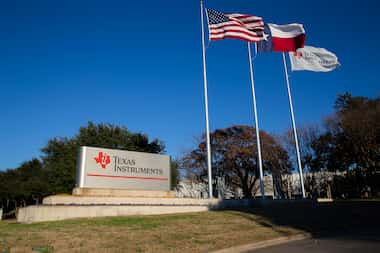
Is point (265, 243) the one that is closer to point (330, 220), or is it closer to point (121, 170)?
point (330, 220)

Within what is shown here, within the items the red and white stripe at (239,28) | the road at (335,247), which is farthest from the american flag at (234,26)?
the road at (335,247)

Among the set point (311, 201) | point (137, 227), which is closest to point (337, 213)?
point (311, 201)

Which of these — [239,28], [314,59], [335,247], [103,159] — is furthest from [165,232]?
[314,59]

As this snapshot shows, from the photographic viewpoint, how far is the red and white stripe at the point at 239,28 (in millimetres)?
19642

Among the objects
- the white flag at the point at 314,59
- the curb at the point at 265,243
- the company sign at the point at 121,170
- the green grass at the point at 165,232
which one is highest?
the white flag at the point at 314,59

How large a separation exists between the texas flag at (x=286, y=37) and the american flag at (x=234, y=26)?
203 cm

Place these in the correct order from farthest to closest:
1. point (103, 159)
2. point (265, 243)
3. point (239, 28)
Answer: point (239, 28) < point (103, 159) < point (265, 243)

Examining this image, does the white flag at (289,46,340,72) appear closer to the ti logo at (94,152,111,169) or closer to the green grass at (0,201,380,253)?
the green grass at (0,201,380,253)

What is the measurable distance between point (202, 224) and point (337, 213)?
9697 mm

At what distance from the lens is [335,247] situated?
25.7ft

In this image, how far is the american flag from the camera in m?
19.7

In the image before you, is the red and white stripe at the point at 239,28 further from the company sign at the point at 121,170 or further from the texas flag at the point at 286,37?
the company sign at the point at 121,170

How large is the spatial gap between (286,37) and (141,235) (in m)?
20.0

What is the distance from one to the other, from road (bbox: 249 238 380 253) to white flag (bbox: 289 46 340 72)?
1812cm
